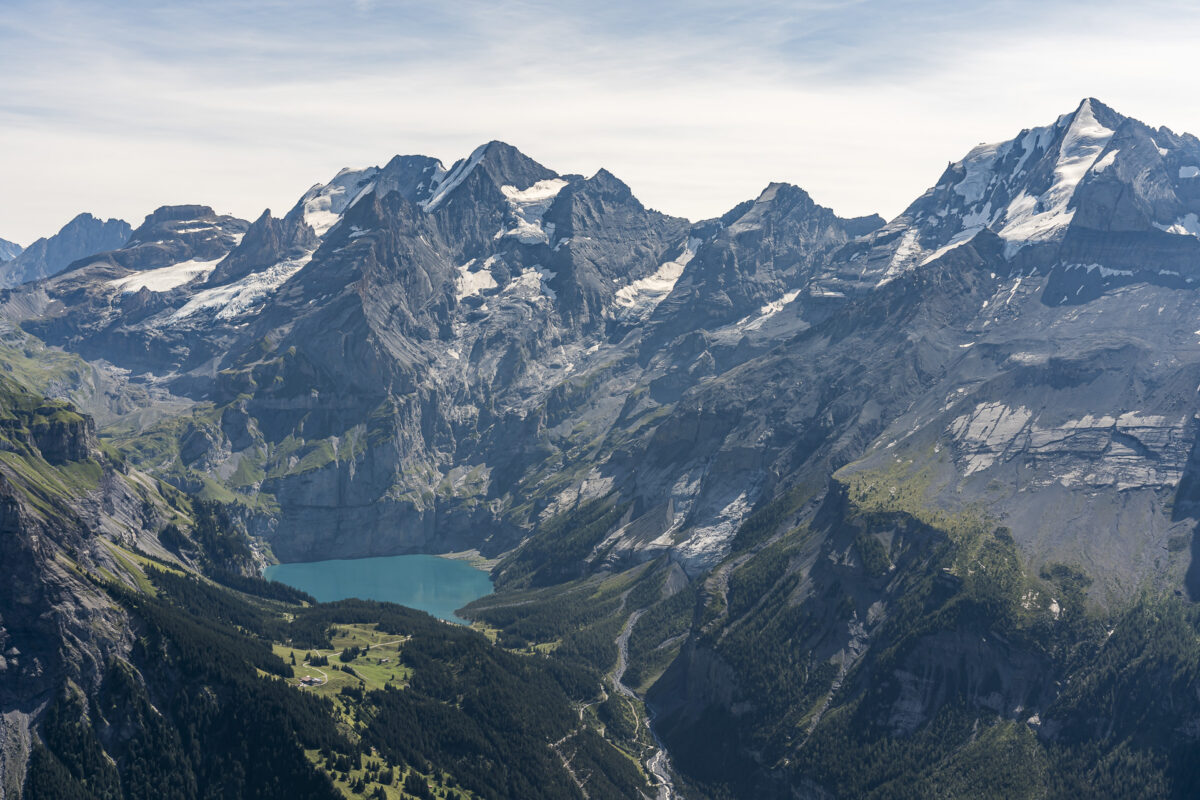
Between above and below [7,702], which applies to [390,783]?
below

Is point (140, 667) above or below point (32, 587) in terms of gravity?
below

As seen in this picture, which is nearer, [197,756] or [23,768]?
[23,768]

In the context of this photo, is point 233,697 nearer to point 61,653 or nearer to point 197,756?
point 197,756

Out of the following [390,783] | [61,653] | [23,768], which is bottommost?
[390,783]

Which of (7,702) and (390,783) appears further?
(390,783)

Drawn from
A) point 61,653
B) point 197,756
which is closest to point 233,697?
point 197,756

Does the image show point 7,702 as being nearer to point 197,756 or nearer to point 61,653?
point 61,653

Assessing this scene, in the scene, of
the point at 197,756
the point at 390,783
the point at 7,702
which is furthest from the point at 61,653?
the point at 390,783
